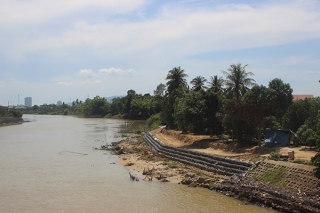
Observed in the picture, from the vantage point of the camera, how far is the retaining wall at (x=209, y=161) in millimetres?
20953

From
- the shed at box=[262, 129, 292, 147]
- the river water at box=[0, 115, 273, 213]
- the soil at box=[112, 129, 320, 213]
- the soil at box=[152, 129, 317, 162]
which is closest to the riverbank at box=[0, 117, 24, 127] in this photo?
the river water at box=[0, 115, 273, 213]

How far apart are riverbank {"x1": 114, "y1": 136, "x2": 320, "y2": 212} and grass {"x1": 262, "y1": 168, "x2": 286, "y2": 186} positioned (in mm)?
452

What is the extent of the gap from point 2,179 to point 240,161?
56.2 feet

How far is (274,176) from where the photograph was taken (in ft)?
58.7

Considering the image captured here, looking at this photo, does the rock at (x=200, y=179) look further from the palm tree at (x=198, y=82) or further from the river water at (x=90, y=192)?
the palm tree at (x=198, y=82)

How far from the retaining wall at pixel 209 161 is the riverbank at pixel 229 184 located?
0.46 meters

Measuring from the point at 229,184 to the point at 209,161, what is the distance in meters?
5.17

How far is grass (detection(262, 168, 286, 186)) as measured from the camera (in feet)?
57.2

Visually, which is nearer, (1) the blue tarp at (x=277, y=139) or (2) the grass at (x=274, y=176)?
(2) the grass at (x=274, y=176)

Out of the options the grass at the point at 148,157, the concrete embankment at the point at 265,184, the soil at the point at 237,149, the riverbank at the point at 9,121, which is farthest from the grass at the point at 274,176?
the riverbank at the point at 9,121

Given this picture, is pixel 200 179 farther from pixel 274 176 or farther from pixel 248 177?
pixel 274 176

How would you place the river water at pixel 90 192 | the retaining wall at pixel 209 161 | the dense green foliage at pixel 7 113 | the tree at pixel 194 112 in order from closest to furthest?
1. the river water at pixel 90 192
2. the retaining wall at pixel 209 161
3. the tree at pixel 194 112
4. the dense green foliage at pixel 7 113

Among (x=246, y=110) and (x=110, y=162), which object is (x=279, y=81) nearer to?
(x=246, y=110)

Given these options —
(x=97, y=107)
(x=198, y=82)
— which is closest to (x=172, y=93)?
(x=198, y=82)
